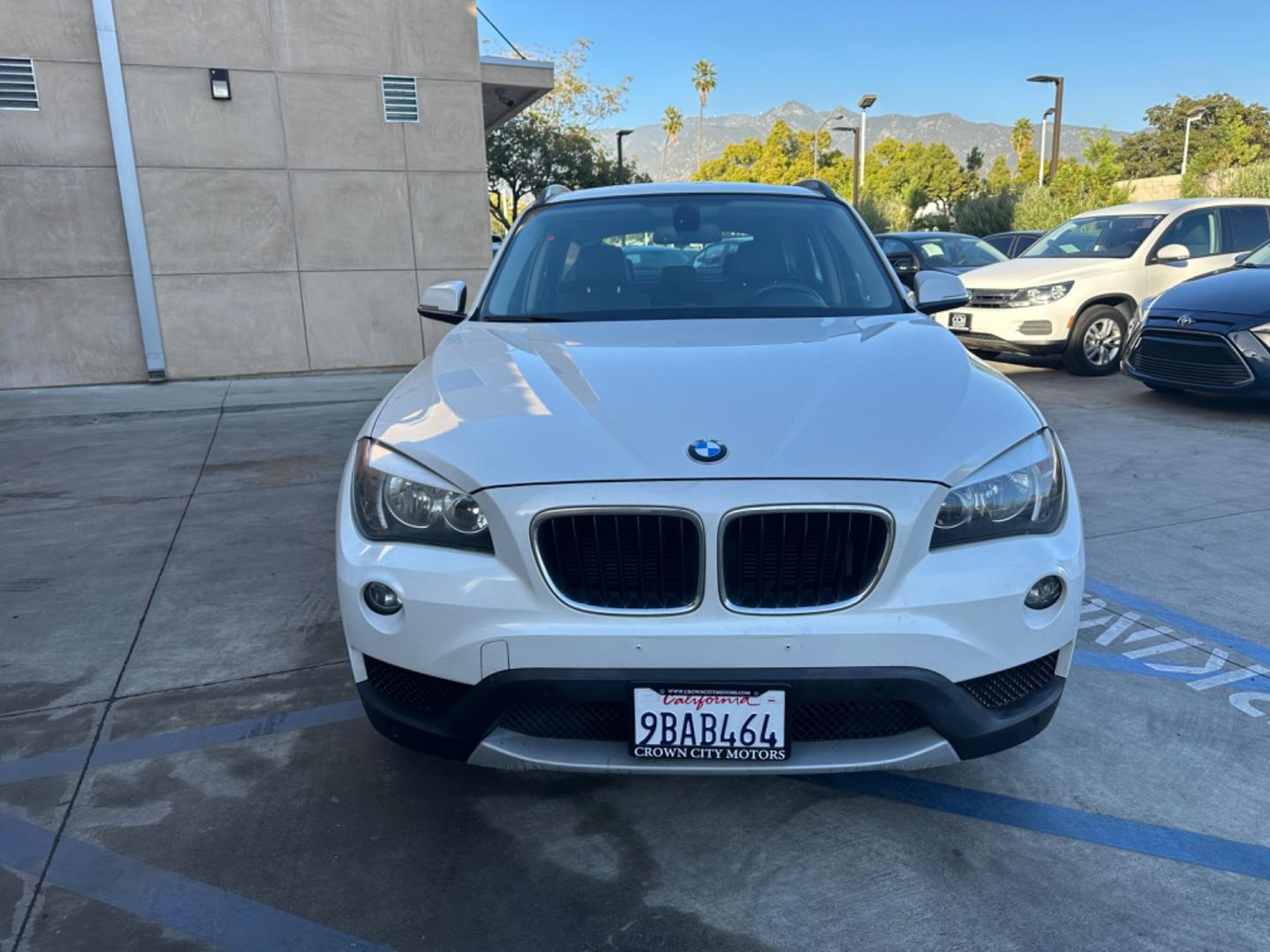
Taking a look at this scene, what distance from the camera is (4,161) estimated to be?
9.28m

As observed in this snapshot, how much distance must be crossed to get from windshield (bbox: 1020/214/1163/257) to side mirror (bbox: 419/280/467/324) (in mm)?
8373

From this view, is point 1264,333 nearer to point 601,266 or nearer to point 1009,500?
point 601,266

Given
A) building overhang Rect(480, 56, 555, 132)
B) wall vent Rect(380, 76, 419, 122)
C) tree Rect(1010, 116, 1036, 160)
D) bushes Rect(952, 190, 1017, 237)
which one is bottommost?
bushes Rect(952, 190, 1017, 237)

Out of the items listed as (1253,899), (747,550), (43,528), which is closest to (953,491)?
(747,550)

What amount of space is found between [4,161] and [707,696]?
1040 centimetres

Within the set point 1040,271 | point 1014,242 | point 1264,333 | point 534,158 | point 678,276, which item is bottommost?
point 1264,333

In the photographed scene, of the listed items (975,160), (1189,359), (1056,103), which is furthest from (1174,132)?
(1189,359)

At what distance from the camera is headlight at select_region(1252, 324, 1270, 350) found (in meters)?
6.88

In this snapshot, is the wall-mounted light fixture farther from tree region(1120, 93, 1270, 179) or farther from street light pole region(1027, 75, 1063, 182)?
tree region(1120, 93, 1270, 179)

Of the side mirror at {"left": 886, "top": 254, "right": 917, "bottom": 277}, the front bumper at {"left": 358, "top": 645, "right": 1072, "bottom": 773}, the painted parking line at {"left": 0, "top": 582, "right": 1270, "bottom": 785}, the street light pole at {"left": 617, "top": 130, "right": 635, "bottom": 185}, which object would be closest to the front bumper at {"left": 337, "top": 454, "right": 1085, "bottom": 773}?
the front bumper at {"left": 358, "top": 645, "right": 1072, "bottom": 773}

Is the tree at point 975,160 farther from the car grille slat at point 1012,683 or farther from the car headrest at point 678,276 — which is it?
the car grille slat at point 1012,683

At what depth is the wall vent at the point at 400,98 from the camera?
34.3 ft

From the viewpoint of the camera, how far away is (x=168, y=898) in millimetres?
2223

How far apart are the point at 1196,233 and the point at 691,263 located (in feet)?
28.9
